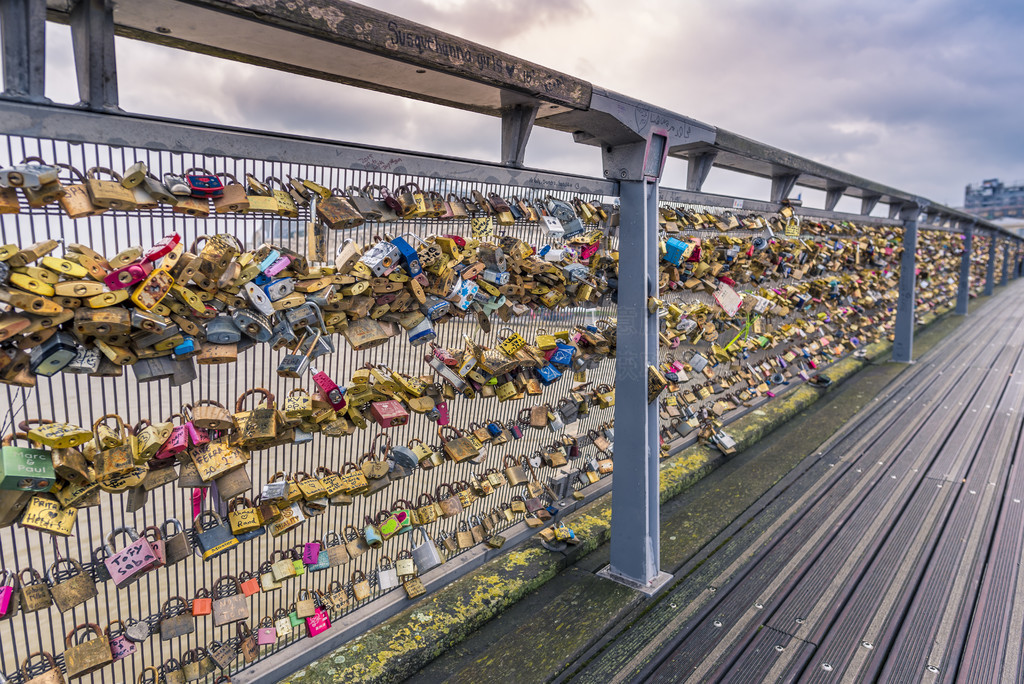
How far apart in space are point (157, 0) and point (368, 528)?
2149 mm

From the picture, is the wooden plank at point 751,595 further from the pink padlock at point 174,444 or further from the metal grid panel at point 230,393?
the pink padlock at point 174,444

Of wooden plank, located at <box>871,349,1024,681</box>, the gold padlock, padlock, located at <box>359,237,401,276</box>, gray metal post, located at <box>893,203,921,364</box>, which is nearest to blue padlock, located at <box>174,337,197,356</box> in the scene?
the gold padlock

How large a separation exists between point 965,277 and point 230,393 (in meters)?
18.5

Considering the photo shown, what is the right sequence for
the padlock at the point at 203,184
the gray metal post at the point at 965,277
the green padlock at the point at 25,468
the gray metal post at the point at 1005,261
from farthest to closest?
the gray metal post at the point at 1005,261 < the gray metal post at the point at 965,277 < the padlock at the point at 203,184 < the green padlock at the point at 25,468

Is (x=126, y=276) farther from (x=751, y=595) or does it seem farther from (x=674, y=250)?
(x=751, y=595)

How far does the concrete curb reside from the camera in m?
2.81

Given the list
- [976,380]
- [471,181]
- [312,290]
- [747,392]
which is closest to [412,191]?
[471,181]

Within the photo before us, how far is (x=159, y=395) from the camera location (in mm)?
2094

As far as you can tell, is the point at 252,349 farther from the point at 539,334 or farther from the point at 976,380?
the point at 976,380

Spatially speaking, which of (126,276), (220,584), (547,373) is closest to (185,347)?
(126,276)

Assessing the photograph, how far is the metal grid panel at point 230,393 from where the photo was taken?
1.79 m

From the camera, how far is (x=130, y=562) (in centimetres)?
201

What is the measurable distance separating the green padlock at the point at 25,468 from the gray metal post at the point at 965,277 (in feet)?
61.1

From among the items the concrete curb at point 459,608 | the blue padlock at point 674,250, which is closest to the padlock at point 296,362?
the concrete curb at point 459,608
